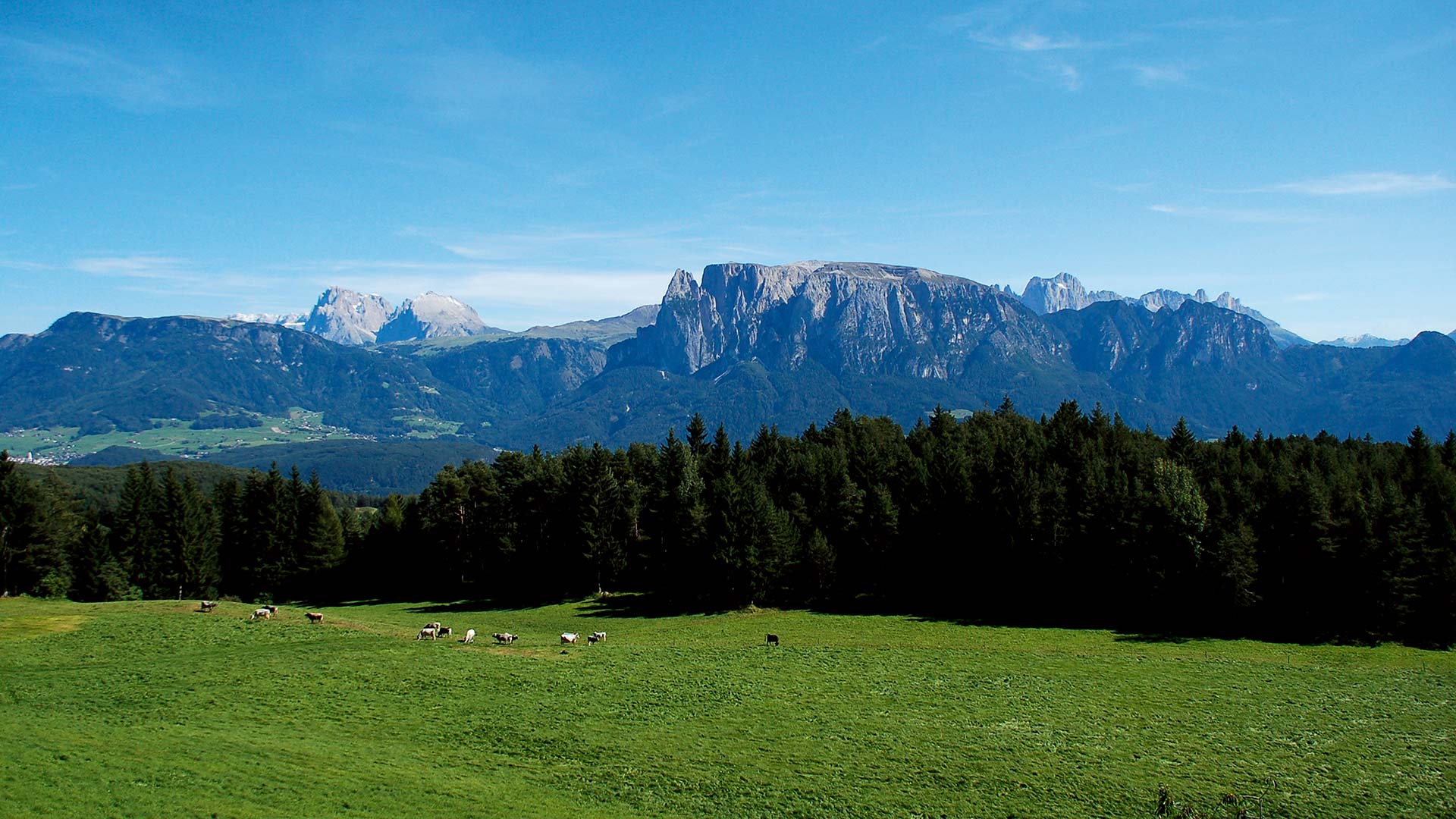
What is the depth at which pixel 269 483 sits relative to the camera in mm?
98250

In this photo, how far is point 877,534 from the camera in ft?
268

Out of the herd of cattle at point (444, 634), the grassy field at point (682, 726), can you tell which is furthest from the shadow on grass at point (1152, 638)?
the herd of cattle at point (444, 634)

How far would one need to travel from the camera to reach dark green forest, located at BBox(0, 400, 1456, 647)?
2611 inches

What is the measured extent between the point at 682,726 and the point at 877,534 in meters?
48.2

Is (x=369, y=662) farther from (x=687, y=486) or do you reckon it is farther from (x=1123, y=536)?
(x=1123, y=536)

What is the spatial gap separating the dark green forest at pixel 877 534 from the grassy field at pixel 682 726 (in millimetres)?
9157

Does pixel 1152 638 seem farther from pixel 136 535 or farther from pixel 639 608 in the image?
pixel 136 535

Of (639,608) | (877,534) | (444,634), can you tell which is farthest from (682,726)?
(877,534)

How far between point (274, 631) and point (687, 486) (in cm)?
4156

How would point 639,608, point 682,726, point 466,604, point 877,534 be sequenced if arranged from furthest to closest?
point 466,604
point 877,534
point 639,608
point 682,726

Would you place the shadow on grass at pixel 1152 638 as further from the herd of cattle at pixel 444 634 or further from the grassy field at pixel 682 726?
the herd of cattle at pixel 444 634

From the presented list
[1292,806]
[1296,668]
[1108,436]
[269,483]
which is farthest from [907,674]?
[269,483]

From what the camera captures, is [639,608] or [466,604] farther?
[466,604]

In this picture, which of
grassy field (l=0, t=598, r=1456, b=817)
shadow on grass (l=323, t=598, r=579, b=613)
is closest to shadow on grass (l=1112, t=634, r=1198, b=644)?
grassy field (l=0, t=598, r=1456, b=817)
